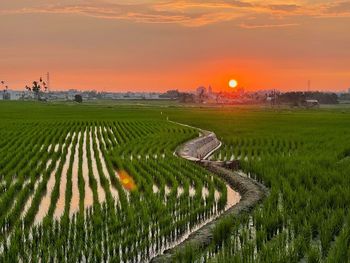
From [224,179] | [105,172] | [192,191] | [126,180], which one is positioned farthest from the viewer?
[105,172]

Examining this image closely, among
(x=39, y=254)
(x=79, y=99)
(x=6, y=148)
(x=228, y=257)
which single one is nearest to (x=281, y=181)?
(x=228, y=257)

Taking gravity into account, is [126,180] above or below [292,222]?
below

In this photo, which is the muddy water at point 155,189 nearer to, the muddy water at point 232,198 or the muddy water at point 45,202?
the muddy water at point 232,198

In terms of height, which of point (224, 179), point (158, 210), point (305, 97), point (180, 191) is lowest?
point (305, 97)

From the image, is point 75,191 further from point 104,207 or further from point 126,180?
point 104,207

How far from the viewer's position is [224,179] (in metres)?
11.0

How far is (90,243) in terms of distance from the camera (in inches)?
227

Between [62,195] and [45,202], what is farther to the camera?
[62,195]

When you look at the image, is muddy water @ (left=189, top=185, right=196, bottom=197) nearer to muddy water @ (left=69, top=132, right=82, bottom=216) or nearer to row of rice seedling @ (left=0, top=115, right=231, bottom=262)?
row of rice seedling @ (left=0, top=115, right=231, bottom=262)

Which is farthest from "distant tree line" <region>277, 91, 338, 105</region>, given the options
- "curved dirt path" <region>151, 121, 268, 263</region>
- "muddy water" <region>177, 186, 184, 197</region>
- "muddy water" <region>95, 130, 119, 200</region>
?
"muddy water" <region>177, 186, 184, 197</region>

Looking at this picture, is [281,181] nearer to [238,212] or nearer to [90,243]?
[238,212]

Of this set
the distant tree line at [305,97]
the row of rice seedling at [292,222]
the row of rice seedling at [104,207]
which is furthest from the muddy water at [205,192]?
the distant tree line at [305,97]

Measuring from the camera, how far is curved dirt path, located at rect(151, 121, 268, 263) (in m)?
5.66

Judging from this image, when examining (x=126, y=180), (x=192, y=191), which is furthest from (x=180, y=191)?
(x=126, y=180)
